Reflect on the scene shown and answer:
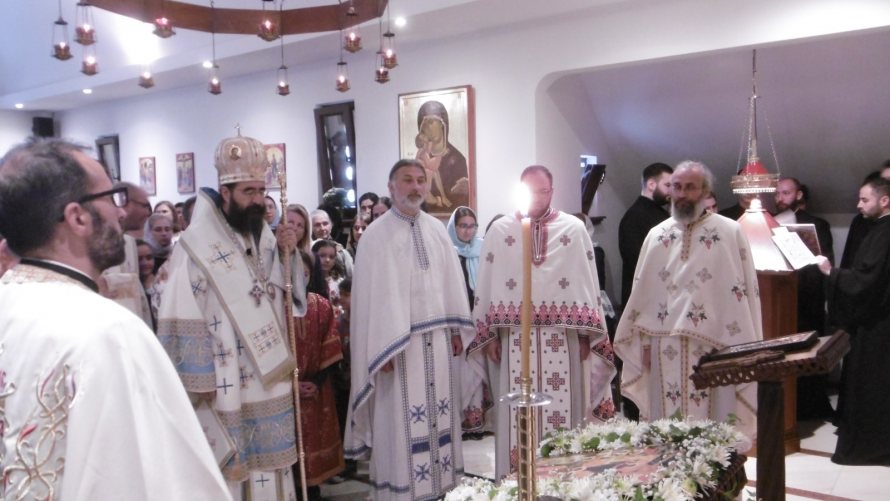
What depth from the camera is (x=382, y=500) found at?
4.00 meters

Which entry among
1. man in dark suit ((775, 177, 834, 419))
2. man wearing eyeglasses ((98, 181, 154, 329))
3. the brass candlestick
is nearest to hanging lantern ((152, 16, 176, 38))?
man wearing eyeglasses ((98, 181, 154, 329))

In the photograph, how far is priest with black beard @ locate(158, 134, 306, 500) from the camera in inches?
120

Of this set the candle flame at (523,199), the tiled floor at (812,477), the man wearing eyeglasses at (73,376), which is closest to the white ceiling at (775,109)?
the tiled floor at (812,477)

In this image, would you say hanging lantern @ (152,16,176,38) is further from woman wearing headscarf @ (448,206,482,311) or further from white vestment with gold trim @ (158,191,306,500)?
woman wearing headscarf @ (448,206,482,311)

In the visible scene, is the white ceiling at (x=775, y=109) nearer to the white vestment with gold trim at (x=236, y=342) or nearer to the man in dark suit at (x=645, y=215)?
the man in dark suit at (x=645, y=215)

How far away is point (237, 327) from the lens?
3127 mm

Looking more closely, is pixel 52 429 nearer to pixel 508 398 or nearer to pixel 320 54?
pixel 508 398

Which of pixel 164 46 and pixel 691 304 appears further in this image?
pixel 164 46

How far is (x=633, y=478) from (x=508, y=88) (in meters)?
5.48

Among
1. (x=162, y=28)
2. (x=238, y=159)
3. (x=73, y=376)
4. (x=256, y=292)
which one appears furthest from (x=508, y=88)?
(x=73, y=376)

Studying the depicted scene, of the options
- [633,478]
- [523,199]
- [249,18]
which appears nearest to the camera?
[523,199]

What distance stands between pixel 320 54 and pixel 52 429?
291 inches

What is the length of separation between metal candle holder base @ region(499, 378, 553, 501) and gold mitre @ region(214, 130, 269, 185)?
7.40 ft

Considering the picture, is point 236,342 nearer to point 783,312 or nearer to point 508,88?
point 783,312
